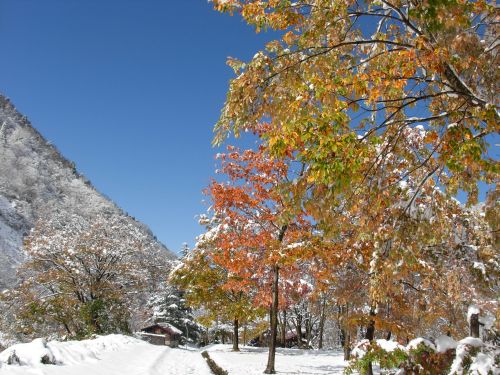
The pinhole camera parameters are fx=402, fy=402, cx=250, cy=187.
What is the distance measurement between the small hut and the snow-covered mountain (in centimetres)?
6513

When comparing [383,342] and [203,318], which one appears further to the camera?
[203,318]

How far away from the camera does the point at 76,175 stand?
196 m

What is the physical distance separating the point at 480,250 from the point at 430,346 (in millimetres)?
5719

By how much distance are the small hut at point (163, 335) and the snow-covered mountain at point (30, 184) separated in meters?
65.1

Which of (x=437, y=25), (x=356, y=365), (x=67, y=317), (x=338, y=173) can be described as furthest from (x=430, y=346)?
(x=67, y=317)

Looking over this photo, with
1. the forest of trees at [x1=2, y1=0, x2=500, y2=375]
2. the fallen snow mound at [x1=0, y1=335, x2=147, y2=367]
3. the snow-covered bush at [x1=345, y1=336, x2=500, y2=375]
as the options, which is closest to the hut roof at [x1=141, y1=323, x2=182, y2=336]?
the forest of trees at [x1=2, y1=0, x2=500, y2=375]

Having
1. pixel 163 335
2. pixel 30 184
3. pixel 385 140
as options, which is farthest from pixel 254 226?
pixel 30 184

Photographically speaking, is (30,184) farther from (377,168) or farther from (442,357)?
(442,357)

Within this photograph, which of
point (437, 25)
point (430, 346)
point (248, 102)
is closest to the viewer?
point (437, 25)

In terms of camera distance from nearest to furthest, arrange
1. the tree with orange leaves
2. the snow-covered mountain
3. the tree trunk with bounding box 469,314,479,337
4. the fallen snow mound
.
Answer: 1. the tree trunk with bounding box 469,314,479,337
2. the fallen snow mound
3. the tree with orange leaves
4. the snow-covered mountain

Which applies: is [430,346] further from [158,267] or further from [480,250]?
[158,267]

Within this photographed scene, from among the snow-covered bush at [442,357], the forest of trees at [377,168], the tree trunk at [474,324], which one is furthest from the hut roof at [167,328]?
the tree trunk at [474,324]

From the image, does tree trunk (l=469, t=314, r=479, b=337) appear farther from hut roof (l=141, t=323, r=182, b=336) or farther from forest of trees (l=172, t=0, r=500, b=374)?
hut roof (l=141, t=323, r=182, b=336)

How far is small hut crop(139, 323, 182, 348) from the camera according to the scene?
48.5 m
